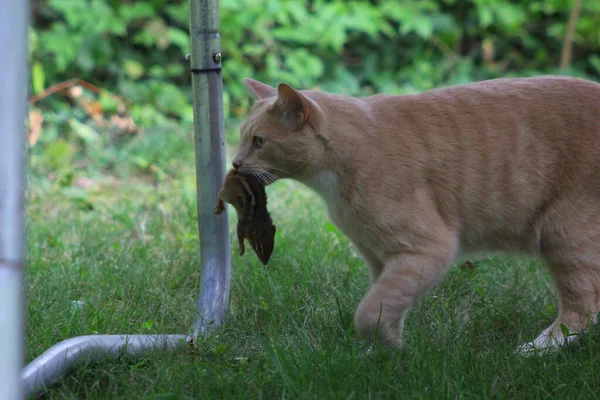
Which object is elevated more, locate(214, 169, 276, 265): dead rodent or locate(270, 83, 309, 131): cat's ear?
locate(270, 83, 309, 131): cat's ear

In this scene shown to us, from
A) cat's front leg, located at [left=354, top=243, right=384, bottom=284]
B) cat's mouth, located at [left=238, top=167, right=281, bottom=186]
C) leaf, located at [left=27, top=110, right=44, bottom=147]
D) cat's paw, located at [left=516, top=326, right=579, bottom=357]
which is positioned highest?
cat's mouth, located at [left=238, top=167, right=281, bottom=186]

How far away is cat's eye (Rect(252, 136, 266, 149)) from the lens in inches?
106

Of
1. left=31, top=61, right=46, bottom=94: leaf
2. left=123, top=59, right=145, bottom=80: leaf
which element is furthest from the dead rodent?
left=123, top=59, right=145, bottom=80: leaf

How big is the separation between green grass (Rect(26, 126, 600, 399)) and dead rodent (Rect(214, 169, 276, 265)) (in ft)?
0.83

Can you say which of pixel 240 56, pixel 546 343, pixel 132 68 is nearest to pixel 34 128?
pixel 132 68

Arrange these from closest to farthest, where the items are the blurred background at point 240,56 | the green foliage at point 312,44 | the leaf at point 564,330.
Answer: the leaf at point 564,330 < the blurred background at point 240,56 < the green foliage at point 312,44

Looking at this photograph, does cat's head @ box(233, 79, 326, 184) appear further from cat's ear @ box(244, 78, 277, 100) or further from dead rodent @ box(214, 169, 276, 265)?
cat's ear @ box(244, 78, 277, 100)

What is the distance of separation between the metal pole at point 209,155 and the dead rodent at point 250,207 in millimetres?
81

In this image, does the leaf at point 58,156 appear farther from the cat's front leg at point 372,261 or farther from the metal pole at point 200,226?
the cat's front leg at point 372,261

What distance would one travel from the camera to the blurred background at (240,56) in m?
5.38

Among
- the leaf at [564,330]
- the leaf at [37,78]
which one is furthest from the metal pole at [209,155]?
the leaf at [37,78]

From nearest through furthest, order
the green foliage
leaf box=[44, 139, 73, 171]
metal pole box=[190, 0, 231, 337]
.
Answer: metal pole box=[190, 0, 231, 337] → leaf box=[44, 139, 73, 171] → the green foliage

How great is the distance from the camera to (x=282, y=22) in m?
6.23

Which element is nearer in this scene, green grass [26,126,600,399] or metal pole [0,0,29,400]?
Result: metal pole [0,0,29,400]
